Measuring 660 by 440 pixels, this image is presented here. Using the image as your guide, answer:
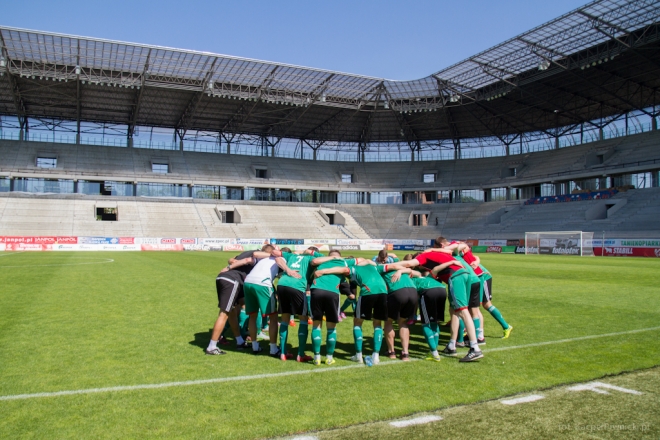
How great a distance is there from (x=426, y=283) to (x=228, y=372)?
Answer: 3.55m

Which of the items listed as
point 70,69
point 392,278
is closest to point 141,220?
point 70,69

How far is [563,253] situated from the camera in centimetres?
4262

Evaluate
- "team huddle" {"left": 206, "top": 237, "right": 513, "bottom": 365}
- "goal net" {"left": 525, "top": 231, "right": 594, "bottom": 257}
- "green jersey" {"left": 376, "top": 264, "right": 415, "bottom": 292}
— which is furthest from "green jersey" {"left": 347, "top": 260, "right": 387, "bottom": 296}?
"goal net" {"left": 525, "top": 231, "right": 594, "bottom": 257}

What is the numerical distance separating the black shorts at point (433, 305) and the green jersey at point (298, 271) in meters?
2.04

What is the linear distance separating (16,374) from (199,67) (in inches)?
1784

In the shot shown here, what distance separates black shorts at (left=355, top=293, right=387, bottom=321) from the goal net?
38358mm

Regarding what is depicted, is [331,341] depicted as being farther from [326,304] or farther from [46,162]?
[46,162]

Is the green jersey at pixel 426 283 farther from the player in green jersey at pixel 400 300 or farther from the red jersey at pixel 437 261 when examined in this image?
the player in green jersey at pixel 400 300

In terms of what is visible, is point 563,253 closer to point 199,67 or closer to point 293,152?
point 199,67

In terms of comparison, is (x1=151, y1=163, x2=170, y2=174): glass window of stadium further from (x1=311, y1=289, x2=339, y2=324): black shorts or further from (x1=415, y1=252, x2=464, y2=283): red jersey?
(x1=311, y1=289, x2=339, y2=324): black shorts

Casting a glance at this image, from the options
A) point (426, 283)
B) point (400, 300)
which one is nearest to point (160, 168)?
point (426, 283)

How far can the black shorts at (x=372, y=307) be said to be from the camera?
7.32 metres

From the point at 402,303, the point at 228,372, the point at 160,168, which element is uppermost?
the point at 160,168

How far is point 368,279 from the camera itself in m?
7.40
